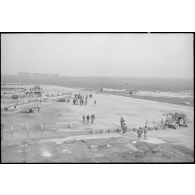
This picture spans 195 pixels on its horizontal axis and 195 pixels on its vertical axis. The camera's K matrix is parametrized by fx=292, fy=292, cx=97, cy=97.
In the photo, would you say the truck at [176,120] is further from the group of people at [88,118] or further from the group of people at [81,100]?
the group of people at [81,100]

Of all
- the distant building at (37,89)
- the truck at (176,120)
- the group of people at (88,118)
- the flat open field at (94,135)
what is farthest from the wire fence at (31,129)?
the truck at (176,120)

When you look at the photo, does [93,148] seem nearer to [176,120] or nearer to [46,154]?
[46,154]

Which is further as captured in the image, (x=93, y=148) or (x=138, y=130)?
(x=138, y=130)

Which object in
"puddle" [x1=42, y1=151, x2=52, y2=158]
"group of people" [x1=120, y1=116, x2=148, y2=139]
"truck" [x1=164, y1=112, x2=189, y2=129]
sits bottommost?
"puddle" [x1=42, y1=151, x2=52, y2=158]

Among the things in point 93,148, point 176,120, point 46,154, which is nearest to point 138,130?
point 176,120

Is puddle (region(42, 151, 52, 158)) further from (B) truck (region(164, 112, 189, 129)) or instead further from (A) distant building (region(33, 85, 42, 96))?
(B) truck (region(164, 112, 189, 129))

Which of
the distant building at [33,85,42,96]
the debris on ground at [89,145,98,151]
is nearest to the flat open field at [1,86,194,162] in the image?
the debris on ground at [89,145,98,151]
